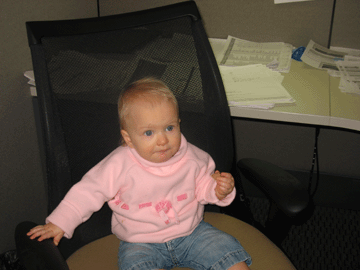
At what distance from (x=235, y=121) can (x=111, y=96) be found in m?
0.98

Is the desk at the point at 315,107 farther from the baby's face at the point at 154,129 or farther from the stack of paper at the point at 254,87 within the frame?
the baby's face at the point at 154,129

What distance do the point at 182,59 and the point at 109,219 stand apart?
1.49 ft

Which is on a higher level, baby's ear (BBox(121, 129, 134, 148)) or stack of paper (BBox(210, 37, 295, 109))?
stack of paper (BBox(210, 37, 295, 109))

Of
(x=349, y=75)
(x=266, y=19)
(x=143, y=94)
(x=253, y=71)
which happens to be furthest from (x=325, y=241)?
(x=143, y=94)

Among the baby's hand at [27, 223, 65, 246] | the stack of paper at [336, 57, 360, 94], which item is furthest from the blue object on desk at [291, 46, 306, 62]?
the baby's hand at [27, 223, 65, 246]

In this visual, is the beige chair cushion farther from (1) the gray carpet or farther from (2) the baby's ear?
(1) the gray carpet

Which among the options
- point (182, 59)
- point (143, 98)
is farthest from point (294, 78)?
point (143, 98)

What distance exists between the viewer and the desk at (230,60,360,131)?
88 cm

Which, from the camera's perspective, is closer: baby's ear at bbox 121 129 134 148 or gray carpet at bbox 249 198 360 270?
baby's ear at bbox 121 129 134 148

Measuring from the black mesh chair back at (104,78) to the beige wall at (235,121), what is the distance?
397 millimetres

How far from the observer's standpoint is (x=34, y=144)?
3.88 ft

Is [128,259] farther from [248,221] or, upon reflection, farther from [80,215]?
[248,221]

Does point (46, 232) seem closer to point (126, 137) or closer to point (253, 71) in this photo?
point (126, 137)

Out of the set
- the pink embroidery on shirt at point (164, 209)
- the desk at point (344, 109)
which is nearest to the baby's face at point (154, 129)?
the pink embroidery on shirt at point (164, 209)
